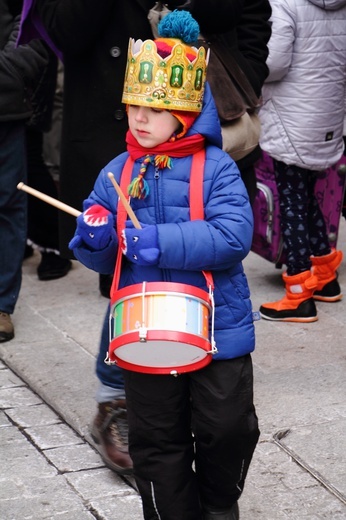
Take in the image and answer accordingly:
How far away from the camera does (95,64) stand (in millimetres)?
4547

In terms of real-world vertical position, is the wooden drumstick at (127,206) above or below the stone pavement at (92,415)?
above

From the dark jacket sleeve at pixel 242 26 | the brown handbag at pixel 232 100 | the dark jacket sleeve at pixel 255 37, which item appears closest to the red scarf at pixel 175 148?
the brown handbag at pixel 232 100

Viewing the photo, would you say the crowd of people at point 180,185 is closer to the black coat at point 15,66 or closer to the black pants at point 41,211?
the black coat at point 15,66

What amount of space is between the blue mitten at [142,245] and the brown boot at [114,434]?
101 centimetres

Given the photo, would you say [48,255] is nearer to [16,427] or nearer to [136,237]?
[16,427]

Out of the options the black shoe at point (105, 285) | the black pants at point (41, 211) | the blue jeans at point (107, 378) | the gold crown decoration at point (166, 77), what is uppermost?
the gold crown decoration at point (166, 77)

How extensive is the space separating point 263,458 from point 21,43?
2067mm

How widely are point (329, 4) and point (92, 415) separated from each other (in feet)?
7.53

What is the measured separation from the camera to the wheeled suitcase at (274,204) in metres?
5.93

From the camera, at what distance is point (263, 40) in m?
4.58

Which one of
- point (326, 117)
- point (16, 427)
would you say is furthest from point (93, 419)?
point (326, 117)

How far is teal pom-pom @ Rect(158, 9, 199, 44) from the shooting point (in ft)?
10.9

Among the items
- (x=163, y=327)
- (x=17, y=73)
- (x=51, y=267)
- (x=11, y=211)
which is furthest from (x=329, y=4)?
(x=163, y=327)

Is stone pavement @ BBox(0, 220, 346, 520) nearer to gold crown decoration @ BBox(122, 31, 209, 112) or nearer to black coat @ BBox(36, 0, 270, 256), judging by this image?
black coat @ BBox(36, 0, 270, 256)
